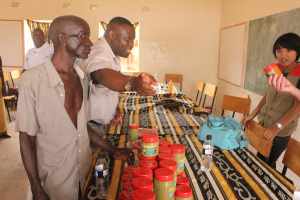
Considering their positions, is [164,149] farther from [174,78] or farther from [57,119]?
[174,78]

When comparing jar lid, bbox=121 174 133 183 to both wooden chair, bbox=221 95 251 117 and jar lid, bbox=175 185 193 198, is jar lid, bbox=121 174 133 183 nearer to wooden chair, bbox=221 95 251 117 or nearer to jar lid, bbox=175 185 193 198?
jar lid, bbox=175 185 193 198

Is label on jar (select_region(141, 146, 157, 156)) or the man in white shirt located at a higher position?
the man in white shirt

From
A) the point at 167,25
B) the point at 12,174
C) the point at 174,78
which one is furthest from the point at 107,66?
the point at 167,25

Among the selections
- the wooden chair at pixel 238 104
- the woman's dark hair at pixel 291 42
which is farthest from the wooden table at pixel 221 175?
the wooden chair at pixel 238 104

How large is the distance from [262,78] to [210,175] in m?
2.89

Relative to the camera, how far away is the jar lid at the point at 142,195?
770 millimetres

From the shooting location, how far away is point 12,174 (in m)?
2.81

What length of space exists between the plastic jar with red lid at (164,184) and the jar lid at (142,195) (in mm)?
69

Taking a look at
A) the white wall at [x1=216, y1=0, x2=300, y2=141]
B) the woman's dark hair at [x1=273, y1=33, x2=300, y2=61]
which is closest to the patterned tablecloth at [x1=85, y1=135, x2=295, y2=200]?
the woman's dark hair at [x1=273, y1=33, x2=300, y2=61]

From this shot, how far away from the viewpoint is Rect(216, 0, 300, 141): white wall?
318 centimetres

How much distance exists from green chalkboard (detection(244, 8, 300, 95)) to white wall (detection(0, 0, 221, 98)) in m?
1.84

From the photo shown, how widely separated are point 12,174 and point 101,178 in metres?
2.38

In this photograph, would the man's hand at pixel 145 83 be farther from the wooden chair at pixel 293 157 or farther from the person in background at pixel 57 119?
the wooden chair at pixel 293 157

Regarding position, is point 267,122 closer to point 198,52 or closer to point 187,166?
point 187,166
